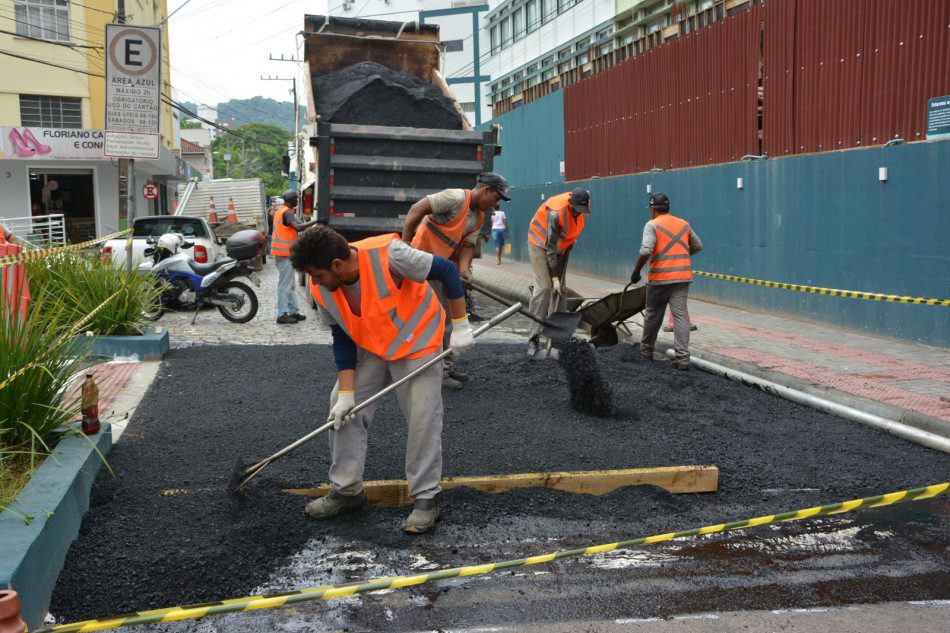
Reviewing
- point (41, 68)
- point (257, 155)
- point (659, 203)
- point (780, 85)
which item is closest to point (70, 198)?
point (41, 68)

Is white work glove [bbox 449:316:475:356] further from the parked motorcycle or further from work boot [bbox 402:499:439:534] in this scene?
the parked motorcycle

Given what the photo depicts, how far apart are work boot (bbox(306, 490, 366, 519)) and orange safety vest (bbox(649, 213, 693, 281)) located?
458 centimetres

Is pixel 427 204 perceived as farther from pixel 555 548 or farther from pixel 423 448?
pixel 555 548

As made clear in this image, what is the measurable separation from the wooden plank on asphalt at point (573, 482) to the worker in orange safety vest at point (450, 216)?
6.90 feet

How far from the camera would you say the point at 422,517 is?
13.9 feet

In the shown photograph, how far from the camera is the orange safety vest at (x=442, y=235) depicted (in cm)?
677

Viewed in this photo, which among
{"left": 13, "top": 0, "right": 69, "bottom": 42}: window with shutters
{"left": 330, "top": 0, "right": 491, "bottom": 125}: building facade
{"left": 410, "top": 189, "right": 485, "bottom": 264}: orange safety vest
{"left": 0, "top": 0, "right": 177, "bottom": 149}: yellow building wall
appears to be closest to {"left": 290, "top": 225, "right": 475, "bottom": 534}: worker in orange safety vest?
{"left": 410, "top": 189, "right": 485, "bottom": 264}: orange safety vest

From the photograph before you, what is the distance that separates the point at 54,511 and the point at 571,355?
3.92 metres

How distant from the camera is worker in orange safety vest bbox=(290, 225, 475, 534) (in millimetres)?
4027

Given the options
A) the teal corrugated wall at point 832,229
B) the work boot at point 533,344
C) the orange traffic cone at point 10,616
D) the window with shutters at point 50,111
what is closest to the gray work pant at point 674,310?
the work boot at point 533,344

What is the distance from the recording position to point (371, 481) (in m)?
4.75

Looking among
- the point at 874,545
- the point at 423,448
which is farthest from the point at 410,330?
the point at 874,545

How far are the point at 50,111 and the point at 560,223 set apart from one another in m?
24.8

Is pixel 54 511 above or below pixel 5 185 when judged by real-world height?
below
